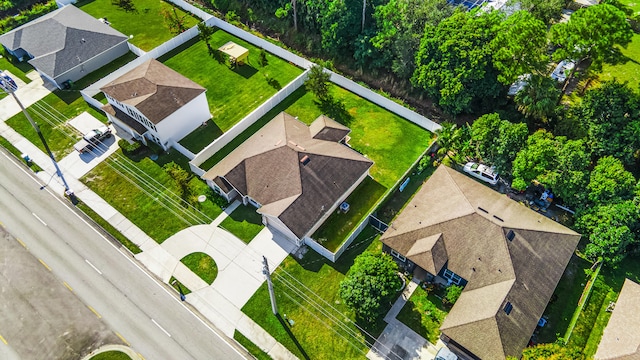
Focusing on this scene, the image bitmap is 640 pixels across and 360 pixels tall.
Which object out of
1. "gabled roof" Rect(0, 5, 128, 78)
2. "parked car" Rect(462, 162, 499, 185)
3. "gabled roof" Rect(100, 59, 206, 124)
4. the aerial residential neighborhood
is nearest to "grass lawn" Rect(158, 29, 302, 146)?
the aerial residential neighborhood

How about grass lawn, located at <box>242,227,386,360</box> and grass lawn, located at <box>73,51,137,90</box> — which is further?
grass lawn, located at <box>73,51,137,90</box>

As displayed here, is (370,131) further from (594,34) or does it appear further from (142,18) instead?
(142,18)

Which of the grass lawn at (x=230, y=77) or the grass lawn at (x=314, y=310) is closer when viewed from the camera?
the grass lawn at (x=314, y=310)

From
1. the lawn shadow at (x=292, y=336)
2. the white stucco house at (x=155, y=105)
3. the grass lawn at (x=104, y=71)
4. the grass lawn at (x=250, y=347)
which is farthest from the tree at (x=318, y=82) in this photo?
the grass lawn at (x=250, y=347)

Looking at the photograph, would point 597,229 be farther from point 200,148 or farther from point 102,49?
point 102,49

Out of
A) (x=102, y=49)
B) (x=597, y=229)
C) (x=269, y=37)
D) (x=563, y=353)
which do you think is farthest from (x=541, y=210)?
(x=102, y=49)

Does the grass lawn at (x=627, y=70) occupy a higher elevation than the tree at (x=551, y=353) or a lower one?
higher

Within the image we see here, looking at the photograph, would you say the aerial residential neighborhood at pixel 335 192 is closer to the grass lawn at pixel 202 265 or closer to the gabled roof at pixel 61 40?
the grass lawn at pixel 202 265

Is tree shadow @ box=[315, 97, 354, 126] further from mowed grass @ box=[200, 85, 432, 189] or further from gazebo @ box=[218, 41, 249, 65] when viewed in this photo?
gazebo @ box=[218, 41, 249, 65]
